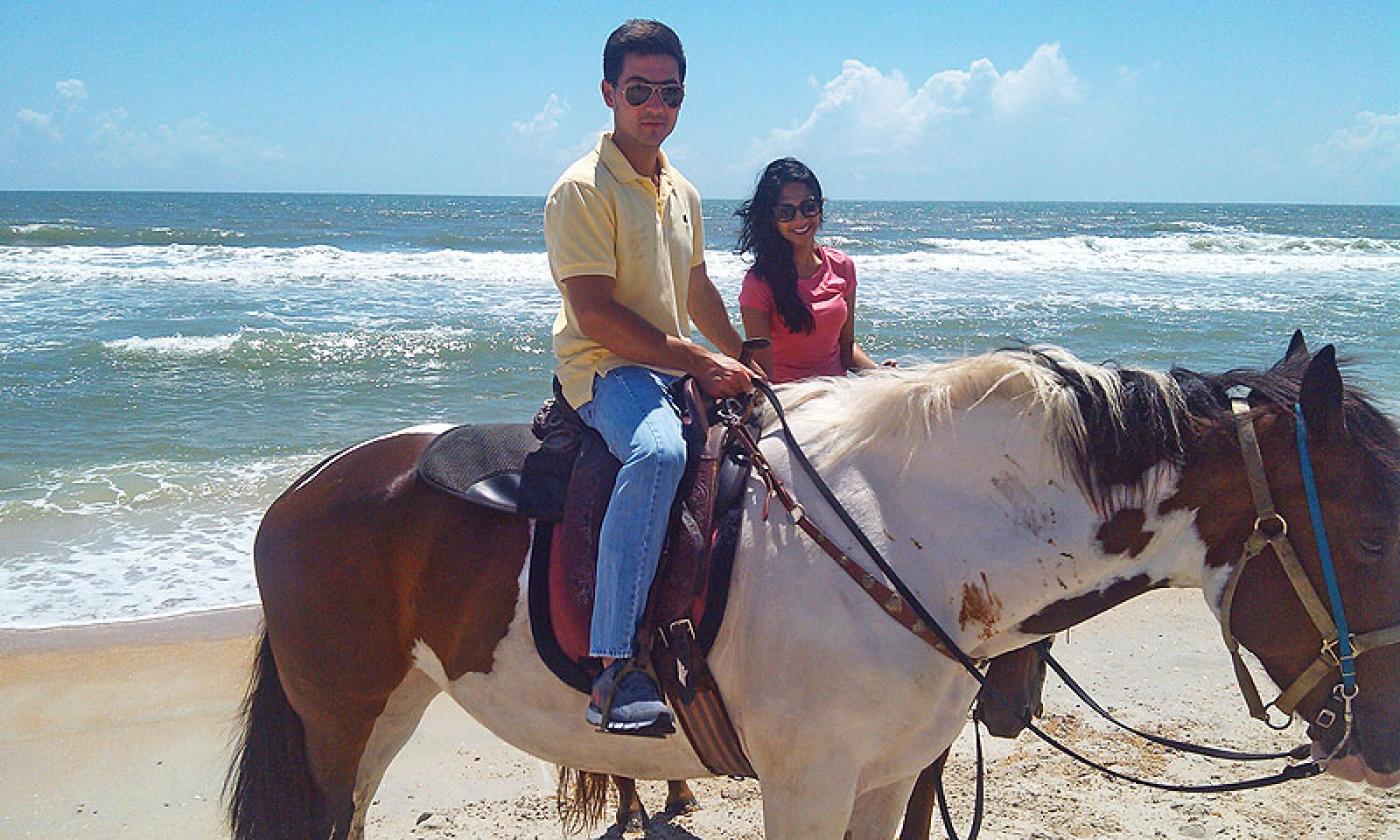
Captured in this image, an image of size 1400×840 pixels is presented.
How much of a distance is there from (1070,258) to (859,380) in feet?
106

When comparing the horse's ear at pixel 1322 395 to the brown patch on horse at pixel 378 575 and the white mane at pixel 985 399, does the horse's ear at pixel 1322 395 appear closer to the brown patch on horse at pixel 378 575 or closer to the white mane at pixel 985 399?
the white mane at pixel 985 399

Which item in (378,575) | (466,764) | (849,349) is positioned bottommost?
(466,764)

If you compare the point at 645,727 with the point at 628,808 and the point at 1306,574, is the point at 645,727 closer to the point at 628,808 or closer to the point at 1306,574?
the point at 1306,574

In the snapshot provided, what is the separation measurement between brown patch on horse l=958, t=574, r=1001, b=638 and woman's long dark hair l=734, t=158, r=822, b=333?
5.82 ft

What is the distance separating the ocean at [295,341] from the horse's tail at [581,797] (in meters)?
1.71

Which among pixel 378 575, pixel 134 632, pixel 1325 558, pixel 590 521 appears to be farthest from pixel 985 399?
pixel 134 632

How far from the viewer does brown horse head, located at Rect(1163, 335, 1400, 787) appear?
1.93 metres

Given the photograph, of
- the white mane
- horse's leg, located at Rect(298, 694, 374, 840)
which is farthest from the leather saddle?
horse's leg, located at Rect(298, 694, 374, 840)

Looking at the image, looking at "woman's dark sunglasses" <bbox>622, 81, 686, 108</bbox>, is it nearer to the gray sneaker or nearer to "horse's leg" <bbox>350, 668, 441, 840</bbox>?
the gray sneaker

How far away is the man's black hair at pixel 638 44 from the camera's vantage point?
2.39 metres

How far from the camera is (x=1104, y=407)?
208 cm

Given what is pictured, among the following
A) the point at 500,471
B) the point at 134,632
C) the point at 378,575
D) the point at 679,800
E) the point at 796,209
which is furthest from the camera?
the point at 134,632

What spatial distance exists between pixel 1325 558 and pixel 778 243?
2.34 meters

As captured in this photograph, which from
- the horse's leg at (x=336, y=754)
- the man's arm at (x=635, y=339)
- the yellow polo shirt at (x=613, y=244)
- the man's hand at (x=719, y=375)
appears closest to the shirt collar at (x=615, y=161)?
the yellow polo shirt at (x=613, y=244)
